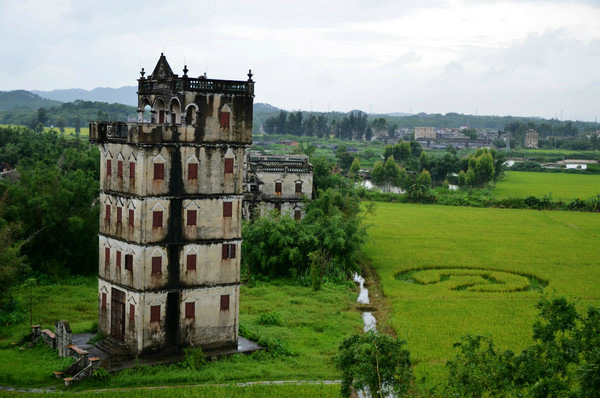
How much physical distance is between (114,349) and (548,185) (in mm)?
98435

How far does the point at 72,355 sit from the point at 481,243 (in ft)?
140

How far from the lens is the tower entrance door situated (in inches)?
1185

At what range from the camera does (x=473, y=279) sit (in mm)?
48156

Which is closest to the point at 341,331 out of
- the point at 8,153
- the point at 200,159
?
the point at 200,159

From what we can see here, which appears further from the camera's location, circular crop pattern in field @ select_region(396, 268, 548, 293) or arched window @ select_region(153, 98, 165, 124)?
circular crop pattern in field @ select_region(396, 268, 548, 293)

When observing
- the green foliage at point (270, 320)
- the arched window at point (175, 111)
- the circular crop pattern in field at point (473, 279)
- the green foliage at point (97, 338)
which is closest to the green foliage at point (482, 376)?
the green foliage at point (270, 320)

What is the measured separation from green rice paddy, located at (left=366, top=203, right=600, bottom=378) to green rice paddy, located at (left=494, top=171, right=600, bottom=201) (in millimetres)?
16498

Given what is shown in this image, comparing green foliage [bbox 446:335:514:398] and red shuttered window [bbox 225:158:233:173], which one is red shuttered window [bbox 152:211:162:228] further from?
green foliage [bbox 446:335:514:398]

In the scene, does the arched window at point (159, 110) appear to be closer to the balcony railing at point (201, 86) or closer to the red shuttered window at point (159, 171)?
the balcony railing at point (201, 86)

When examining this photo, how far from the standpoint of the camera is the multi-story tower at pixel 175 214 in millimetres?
29172

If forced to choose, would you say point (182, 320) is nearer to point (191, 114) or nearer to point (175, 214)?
point (175, 214)

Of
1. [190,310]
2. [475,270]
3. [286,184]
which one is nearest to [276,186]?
[286,184]

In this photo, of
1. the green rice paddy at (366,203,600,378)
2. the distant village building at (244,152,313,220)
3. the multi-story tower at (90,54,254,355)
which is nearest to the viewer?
the multi-story tower at (90,54,254,355)

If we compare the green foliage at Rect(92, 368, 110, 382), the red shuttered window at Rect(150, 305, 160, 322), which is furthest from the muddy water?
the green foliage at Rect(92, 368, 110, 382)
